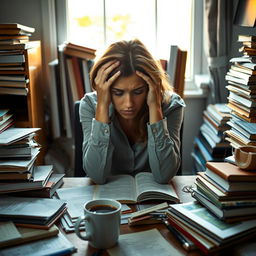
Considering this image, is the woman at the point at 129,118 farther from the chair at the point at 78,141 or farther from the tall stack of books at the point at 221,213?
the tall stack of books at the point at 221,213

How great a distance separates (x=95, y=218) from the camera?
99cm

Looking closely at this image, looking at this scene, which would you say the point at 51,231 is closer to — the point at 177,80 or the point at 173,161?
the point at 173,161

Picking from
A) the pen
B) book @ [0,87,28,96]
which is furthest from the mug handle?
book @ [0,87,28,96]

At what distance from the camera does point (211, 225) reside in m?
1.03

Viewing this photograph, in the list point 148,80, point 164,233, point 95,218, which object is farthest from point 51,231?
point 148,80

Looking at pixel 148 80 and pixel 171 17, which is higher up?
pixel 171 17

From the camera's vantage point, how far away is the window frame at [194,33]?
248 centimetres

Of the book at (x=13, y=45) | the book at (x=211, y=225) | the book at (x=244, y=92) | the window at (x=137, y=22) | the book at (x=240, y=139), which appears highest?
the window at (x=137, y=22)

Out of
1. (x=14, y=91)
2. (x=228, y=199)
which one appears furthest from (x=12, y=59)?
(x=228, y=199)

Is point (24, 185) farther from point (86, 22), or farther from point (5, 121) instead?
point (86, 22)

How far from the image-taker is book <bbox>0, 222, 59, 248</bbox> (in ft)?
3.34

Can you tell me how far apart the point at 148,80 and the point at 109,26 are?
3.28 feet

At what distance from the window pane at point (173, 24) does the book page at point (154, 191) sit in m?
1.33

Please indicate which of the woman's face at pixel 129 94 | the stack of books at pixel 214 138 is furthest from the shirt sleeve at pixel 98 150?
the stack of books at pixel 214 138
